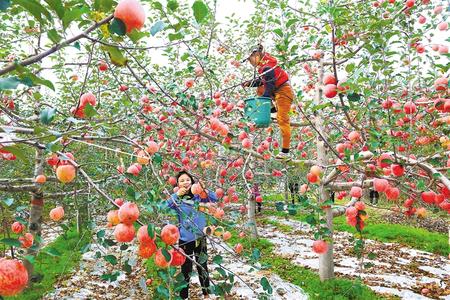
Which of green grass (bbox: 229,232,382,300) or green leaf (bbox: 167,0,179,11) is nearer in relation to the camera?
green leaf (bbox: 167,0,179,11)

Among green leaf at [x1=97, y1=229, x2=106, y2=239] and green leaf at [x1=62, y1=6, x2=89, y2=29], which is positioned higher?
green leaf at [x1=62, y1=6, x2=89, y2=29]

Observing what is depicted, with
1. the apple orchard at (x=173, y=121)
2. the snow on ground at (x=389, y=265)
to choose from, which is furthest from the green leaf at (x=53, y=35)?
the snow on ground at (x=389, y=265)

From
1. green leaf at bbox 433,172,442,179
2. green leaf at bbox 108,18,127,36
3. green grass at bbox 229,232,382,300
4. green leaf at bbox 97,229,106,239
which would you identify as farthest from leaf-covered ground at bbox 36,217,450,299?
green leaf at bbox 108,18,127,36

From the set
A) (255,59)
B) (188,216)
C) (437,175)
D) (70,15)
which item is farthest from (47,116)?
(437,175)

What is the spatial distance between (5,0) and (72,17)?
17 centimetres

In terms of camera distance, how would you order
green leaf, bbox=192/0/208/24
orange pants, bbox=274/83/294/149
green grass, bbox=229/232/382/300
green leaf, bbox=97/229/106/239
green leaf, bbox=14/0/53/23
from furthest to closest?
1. green grass, bbox=229/232/382/300
2. orange pants, bbox=274/83/294/149
3. green leaf, bbox=97/229/106/239
4. green leaf, bbox=192/0/208/24
5. green leaf, bbox=14/0/53/23

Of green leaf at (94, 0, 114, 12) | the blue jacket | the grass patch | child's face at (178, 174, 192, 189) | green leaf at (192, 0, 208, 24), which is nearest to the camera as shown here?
green leaf at (94, 0, 114, 12)

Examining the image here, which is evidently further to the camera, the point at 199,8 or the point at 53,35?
the point at 199,8

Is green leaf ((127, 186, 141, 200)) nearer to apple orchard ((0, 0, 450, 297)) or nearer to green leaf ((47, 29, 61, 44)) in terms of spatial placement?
apple orchard ((0, 0, 450, 297))

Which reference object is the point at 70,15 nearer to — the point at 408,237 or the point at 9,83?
the point at 9,83

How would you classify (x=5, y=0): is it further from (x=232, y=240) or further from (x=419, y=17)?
(x=232, y=240)

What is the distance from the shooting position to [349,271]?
262 inches

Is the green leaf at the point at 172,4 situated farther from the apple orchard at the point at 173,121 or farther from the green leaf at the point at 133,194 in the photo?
the green leaf at the point at 133,194

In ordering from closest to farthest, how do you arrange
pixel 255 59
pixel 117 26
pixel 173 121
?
pixel 117 26, pixel 255 59, pixel 173 121
